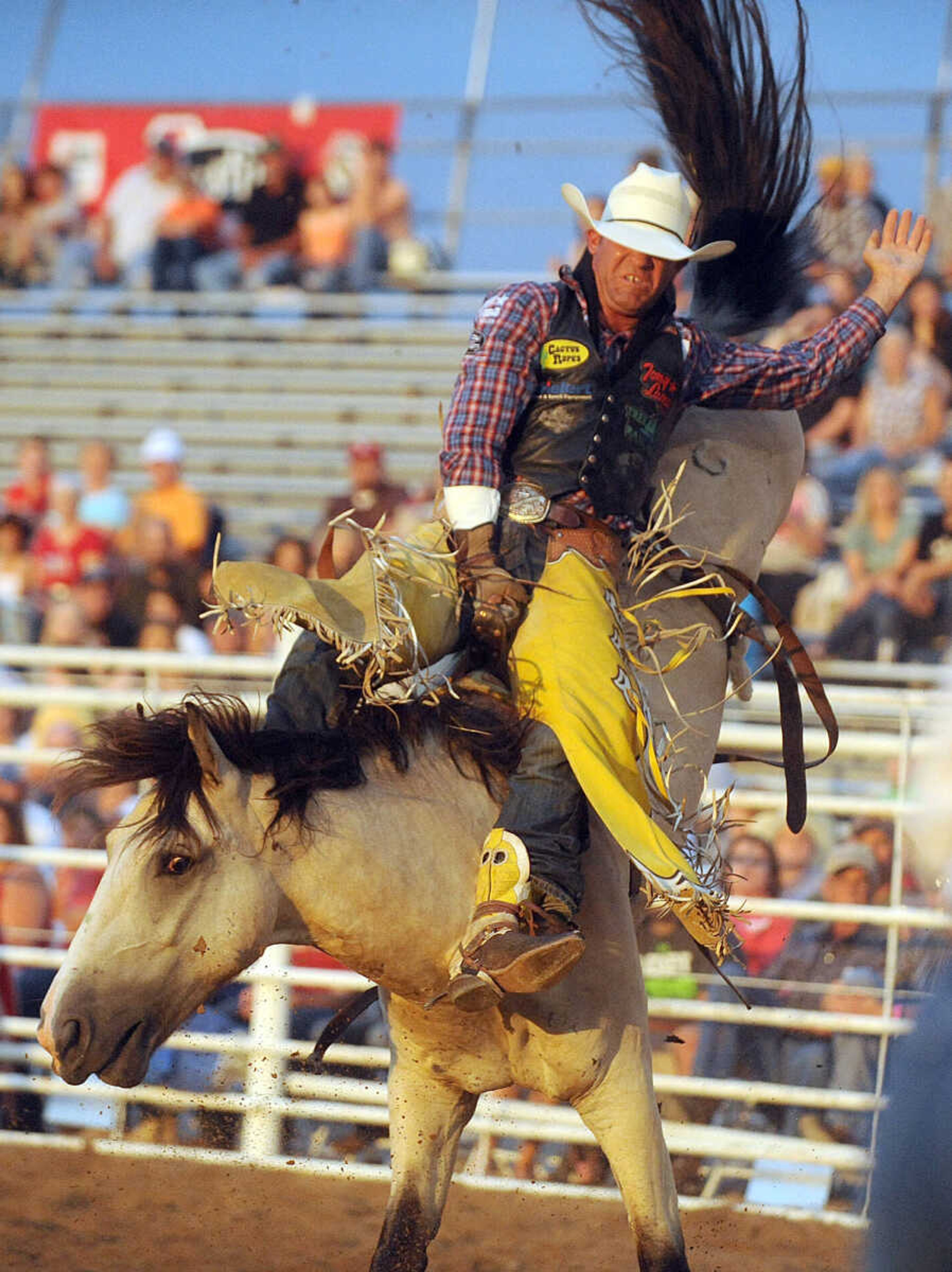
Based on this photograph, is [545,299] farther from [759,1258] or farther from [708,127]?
[759,1258]

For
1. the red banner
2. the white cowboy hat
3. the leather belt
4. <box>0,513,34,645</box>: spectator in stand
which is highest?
the red banner

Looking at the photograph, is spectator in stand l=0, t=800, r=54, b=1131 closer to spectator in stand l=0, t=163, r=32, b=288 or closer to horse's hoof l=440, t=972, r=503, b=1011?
horse's hoof l=440, t=972, r=503, b=1011

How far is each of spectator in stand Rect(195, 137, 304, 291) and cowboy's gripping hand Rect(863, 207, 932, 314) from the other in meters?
8.16

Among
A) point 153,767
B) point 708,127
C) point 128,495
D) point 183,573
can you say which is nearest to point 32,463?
point 128,495

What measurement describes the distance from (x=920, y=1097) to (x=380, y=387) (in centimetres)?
878

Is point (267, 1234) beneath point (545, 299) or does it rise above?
beneath

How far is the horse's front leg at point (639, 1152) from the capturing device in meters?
3.32

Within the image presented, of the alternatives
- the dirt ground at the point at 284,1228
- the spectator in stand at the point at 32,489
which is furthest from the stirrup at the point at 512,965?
the spectator in stand at the point at 32,489

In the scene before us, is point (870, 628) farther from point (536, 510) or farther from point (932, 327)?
point (536, 510)

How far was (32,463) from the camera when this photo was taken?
32.2 feet

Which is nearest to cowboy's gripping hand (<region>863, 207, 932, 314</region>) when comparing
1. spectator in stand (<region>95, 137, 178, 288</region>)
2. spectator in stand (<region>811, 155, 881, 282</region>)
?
spectator in stand (<region>811, 155, 881, 282</region>)

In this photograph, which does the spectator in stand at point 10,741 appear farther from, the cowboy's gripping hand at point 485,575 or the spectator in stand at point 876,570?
the spectator in stand at point 876,570

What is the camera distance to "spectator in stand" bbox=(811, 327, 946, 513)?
820 cm

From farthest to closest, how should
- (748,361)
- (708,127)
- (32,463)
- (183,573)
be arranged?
(32,463) < (183,573) < (708,127) < (748,361)
